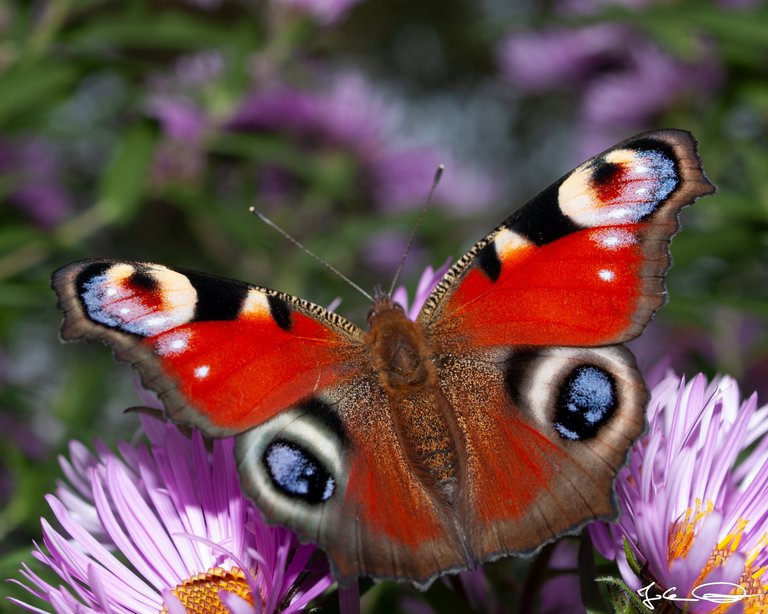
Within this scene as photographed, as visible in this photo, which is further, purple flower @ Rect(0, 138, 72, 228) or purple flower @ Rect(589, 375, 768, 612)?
purple flower @ Rect(0, 138, 72, 228)

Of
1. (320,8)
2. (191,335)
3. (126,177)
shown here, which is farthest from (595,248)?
(320,8)

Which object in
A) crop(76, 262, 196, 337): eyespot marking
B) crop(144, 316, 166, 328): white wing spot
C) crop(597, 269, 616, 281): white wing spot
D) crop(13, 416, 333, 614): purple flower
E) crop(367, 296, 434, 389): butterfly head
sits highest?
crop(597, 269, 616, 281): white wing spot

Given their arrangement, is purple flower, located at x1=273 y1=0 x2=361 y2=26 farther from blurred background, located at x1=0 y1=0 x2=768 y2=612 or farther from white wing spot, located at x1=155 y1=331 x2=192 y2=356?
white wing spot, located at x1=155 y1=331 x2=192 y2=356

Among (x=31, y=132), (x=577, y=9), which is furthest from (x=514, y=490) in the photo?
(x=577, y=9)

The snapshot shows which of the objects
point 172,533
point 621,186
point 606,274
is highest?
point 621,186

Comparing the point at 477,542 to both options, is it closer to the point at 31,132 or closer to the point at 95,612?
the point at 95,612

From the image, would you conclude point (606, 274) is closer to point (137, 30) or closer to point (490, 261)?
point (490, 261)

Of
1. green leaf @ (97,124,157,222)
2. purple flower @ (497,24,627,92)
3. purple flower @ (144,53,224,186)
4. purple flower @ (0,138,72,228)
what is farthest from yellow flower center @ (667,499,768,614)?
purple flower @ (497,24,627,92)
